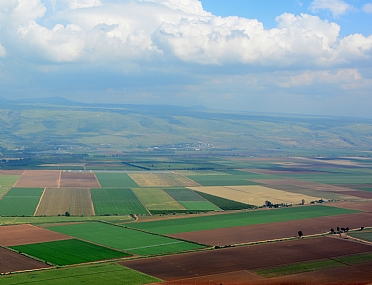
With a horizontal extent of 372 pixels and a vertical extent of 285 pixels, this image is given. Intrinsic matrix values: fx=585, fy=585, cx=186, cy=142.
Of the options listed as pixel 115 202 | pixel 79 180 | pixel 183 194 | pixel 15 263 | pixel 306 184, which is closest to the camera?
pixel 15 263

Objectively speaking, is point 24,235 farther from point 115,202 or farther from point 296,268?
point 296,268

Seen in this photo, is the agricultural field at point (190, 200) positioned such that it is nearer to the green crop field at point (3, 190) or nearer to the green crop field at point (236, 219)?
the green crop field at point (236, 219)

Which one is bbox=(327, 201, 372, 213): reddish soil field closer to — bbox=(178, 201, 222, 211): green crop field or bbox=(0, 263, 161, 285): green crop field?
bbox=(178, 201, 222, 211): green crop field

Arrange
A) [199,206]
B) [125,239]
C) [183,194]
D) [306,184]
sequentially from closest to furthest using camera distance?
[125,239] → [199,206] → [183,194] → [306,184]

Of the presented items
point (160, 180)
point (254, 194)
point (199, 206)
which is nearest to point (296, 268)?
point (199, 206)

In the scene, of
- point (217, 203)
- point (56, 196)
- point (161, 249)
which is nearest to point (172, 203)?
point (217, 203)

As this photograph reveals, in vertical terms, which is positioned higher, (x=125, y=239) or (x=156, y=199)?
(x=156, y=199)

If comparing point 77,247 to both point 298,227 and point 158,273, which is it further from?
point 298,227
